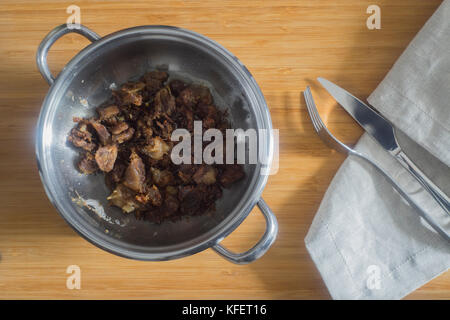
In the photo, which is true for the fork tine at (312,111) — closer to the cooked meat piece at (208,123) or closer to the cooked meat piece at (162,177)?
the cooked meat piece at (208,123)

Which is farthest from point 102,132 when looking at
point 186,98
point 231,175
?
point 231,175

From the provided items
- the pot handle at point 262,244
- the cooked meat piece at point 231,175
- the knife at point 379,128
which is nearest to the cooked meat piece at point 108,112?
the cooked meat piece at point 231,175

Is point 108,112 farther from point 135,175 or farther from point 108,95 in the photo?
point 135,175

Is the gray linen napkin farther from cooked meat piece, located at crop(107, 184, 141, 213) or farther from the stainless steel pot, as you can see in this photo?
cooked meat piece, located at crop(107, 184, 141, 213)

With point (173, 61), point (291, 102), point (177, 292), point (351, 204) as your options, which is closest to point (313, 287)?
point (351, 204)

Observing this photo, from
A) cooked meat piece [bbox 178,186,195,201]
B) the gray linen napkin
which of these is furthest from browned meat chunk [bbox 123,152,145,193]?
the gray linen napkin

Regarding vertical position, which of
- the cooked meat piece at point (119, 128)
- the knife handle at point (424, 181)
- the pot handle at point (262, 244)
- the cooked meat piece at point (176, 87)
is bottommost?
the pot handle at point (262, 244)

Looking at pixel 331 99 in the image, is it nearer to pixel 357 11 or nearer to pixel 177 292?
pixel 357 11
